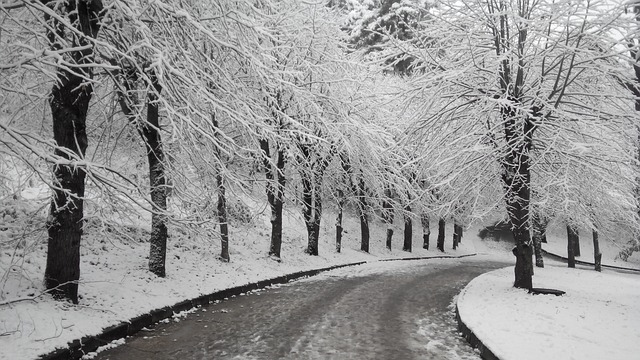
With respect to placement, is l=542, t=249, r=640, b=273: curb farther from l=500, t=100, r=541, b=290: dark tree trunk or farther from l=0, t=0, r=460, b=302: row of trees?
l=500, t=100, r=541, b=290: dark tree trunk

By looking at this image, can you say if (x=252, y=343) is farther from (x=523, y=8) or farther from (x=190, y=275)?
(x=523, y=8)

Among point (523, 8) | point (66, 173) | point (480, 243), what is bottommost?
point (480, 243)

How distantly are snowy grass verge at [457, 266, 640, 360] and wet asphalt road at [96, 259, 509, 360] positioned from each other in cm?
63

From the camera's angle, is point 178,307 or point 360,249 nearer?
point 178,307

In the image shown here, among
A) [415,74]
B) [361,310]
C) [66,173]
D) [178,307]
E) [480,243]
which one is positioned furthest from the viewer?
[480,243]

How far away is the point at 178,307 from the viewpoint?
9.27m

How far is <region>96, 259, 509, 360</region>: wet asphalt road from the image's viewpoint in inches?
268

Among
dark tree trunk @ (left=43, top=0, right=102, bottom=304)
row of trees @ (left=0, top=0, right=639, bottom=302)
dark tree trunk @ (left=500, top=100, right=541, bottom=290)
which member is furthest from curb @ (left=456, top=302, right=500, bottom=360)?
dark tree trunk @ (left=43, top=0, right=102, bottom=304)

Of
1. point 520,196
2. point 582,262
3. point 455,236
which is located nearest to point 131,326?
point 520,196

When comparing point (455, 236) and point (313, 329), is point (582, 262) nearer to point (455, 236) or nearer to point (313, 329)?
point (455, 236)

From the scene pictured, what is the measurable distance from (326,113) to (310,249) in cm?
639

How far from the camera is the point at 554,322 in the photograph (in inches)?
335

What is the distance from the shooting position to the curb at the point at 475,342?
22.1 ft

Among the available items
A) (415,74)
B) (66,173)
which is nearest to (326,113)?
(415,74)
